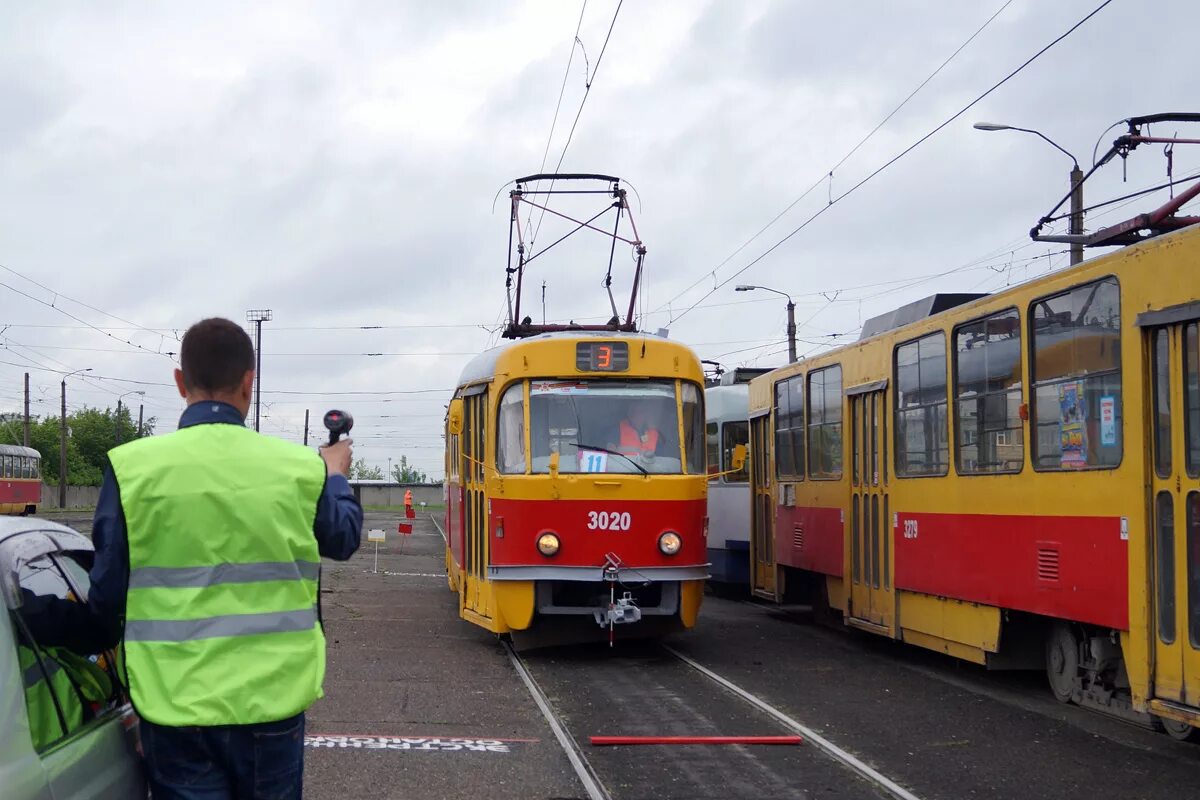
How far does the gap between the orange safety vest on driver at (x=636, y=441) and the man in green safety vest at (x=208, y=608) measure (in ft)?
29.8

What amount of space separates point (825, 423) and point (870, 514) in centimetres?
178

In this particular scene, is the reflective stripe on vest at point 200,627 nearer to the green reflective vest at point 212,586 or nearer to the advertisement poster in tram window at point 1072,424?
the green reflective vest at point 212,586

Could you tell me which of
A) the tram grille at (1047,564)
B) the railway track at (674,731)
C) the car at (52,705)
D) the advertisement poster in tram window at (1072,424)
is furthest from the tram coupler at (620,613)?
the car at (52,705)

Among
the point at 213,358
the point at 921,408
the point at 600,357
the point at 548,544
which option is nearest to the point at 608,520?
the point at 548,544

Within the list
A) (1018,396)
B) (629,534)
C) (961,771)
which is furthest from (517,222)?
(961,771)

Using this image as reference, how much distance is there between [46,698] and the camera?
320 cm

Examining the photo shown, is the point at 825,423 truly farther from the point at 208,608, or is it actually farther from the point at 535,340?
the point at 208,608

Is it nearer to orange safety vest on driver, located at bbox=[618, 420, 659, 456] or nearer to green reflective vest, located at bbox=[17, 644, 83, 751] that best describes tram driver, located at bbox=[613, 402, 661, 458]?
orange safety vest on driver, located at bbox=[618, 420, 659, 456]

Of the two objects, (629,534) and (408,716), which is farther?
(629,534)

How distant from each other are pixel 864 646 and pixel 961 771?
6.22 m

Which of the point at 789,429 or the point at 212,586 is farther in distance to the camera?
the point at 789,429

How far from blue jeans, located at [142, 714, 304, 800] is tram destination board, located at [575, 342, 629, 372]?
9.25 meters

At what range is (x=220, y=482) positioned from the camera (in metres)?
3.29

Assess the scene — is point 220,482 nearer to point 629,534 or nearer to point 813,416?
point 629,534
